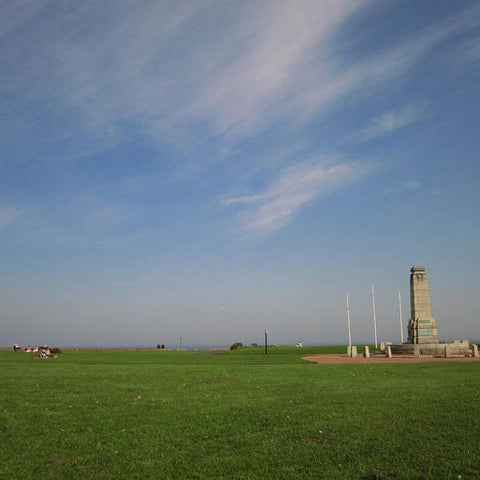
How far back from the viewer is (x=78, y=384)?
65.4ft

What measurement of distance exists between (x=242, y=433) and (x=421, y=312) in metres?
47.7

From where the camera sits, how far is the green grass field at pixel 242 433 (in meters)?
7.98

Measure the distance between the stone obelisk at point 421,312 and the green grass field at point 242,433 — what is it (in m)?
36.9

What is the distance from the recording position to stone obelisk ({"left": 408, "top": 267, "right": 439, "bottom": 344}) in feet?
171

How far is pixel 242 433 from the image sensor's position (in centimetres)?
Answer: 1047

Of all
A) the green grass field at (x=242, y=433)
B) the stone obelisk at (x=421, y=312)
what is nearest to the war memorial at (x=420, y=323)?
the stone obelisk at (x=421, y=312)

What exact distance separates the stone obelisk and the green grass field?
36.9 m

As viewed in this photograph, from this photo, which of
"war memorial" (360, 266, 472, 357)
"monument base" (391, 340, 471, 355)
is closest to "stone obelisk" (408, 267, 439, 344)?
"war memorial" (360, 266, 472, 357)

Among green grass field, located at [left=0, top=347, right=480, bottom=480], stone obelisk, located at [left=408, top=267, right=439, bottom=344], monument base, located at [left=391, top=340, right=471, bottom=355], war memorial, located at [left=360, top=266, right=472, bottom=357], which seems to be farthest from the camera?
stone obelisk, located at [left=408, top=267, right=439, bottom=344]

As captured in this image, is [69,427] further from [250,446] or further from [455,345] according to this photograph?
[455,345]

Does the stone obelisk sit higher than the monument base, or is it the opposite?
the stone obelisk

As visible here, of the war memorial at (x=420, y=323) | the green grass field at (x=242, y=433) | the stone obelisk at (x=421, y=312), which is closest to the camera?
the green grass field at (x=242, y=433)

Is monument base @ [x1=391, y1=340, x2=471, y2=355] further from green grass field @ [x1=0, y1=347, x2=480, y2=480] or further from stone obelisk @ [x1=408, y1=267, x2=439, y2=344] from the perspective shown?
green grass field @ [x1=0, y1=347, x2=480, y2=480]

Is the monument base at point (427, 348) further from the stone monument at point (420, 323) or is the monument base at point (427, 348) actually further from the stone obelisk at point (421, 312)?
the stone obelisk at point (421, 312)
